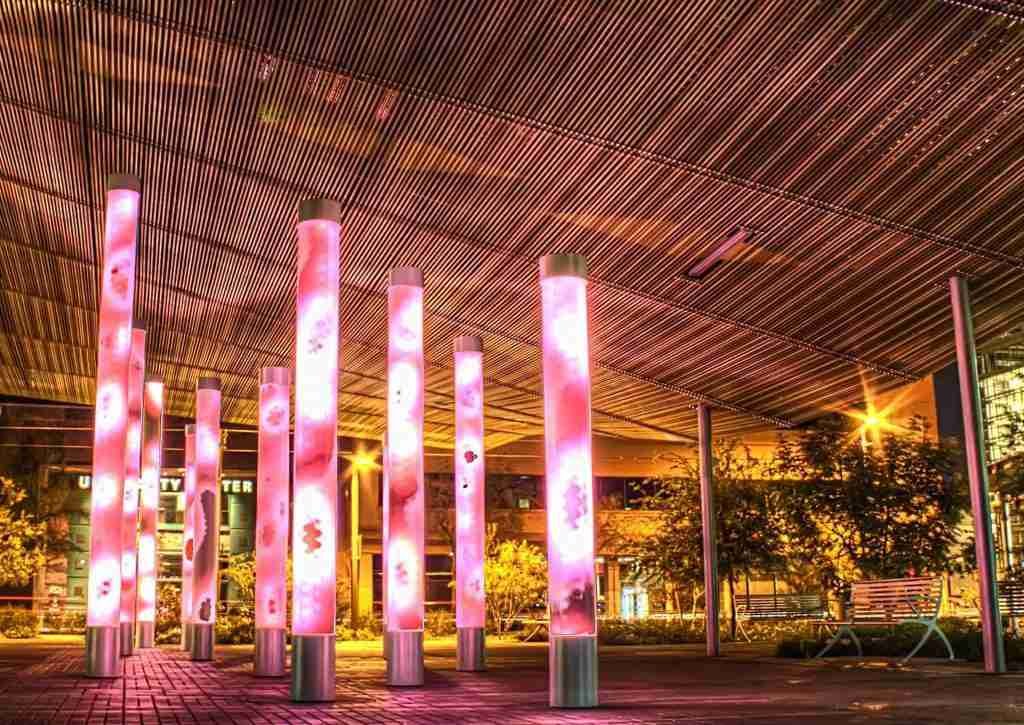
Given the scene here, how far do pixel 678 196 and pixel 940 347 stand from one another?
17.6 feet

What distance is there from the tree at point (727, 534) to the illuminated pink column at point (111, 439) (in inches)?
620

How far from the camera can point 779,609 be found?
99.1 ft

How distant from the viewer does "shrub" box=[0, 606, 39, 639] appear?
32378 mm

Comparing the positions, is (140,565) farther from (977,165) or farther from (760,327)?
(977,165)

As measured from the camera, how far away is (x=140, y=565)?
78.2ft

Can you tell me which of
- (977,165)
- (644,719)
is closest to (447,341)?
(977,165)

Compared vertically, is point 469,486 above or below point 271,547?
above

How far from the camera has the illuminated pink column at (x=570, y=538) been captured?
9.95m

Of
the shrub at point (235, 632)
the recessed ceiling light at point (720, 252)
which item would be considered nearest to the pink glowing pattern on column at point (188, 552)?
the shrub at point (235, 632)

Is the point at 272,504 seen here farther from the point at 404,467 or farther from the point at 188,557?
the point at 188,557

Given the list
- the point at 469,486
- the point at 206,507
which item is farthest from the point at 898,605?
the point at 206,507

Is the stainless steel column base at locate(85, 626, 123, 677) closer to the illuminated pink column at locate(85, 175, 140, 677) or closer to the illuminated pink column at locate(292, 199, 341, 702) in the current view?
the illuminated pink column at locate(85, 175, 140, 677)

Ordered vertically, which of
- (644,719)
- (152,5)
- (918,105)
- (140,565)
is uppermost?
(152,5)

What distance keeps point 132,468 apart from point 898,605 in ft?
39.4
